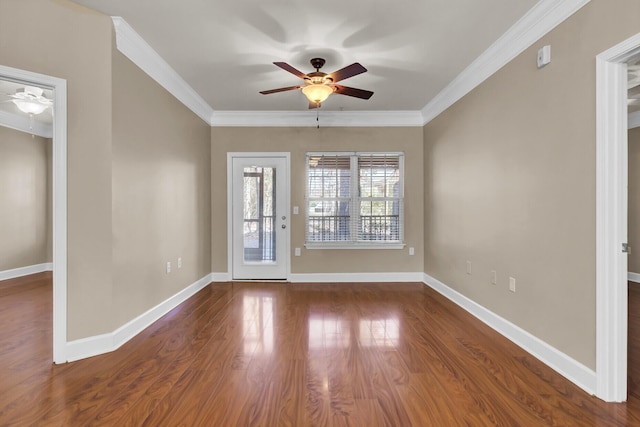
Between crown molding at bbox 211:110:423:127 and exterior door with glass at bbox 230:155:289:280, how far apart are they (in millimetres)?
537

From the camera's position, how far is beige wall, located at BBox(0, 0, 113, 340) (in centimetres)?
219

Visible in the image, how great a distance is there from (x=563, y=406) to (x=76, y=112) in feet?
12.2

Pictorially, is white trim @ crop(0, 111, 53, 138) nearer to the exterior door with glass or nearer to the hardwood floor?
the hardwood floor

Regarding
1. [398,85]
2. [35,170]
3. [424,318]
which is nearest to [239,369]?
[424,318]

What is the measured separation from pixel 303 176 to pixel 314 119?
34.8 inches

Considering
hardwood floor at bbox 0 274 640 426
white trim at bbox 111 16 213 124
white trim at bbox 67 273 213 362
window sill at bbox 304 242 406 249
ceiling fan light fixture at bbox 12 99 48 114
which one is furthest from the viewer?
window sill at bbox 304 242 406 249

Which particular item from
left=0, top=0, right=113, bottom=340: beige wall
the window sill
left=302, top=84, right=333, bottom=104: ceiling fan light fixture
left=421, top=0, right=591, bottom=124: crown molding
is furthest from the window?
left=0, top=0, right=113, bottom=340: beige wall

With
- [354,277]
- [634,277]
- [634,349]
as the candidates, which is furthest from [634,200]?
[354,277]

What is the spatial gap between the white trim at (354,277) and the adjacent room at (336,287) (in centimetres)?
33

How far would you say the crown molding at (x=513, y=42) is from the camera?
2.12 m

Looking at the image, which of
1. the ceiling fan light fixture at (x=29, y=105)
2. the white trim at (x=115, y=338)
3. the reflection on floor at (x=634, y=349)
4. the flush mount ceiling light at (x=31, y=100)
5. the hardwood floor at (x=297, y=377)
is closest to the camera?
the hardwood floor at (x=297, y=377)

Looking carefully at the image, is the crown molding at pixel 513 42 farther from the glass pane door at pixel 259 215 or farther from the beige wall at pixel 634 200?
the beige wall at pixel 634 200

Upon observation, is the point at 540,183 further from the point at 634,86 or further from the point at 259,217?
the point at 259,217

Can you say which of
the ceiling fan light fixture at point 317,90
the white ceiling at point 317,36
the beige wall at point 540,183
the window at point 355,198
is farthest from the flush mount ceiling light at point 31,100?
the beige wall at point 540,183
